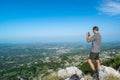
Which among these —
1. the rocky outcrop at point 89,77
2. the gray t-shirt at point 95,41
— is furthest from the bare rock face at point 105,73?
the gray t-shirt at point 95,41

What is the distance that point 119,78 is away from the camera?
14359 mm

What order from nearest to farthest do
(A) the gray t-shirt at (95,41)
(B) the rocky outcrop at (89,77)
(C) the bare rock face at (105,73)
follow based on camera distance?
(A) the gray t-shirt at (95,41)
(C) the bare rock face at (105,73)
(B) the rocky outcrop at (89,77)

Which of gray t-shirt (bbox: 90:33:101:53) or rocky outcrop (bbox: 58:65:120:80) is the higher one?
gray t-shirt (bbox: 90:33:101:53)

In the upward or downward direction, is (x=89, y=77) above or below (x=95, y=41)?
below

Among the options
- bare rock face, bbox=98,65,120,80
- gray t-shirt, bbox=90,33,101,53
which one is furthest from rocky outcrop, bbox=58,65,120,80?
gray t-shirt, bbox=90,33,101,53

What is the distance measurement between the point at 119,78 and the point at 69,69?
4933 mm

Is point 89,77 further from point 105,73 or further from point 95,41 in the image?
point 95,41


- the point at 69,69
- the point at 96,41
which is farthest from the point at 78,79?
the point at 96,41

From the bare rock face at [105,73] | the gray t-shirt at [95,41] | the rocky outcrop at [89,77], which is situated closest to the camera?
the gray t-shirt at [95,41]

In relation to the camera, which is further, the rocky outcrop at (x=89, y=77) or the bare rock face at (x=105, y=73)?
the rocky outcrop at (x=89, y=77)

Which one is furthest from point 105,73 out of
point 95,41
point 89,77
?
Answer: point 95,41

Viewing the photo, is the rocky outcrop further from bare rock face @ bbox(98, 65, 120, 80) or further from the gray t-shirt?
the gray t-shirt

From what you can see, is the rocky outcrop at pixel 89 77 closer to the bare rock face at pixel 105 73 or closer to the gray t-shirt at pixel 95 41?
the bare rock face at pixel 105 73

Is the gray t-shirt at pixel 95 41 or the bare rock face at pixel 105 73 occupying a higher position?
the gray t-shirt at pixel 95 41
